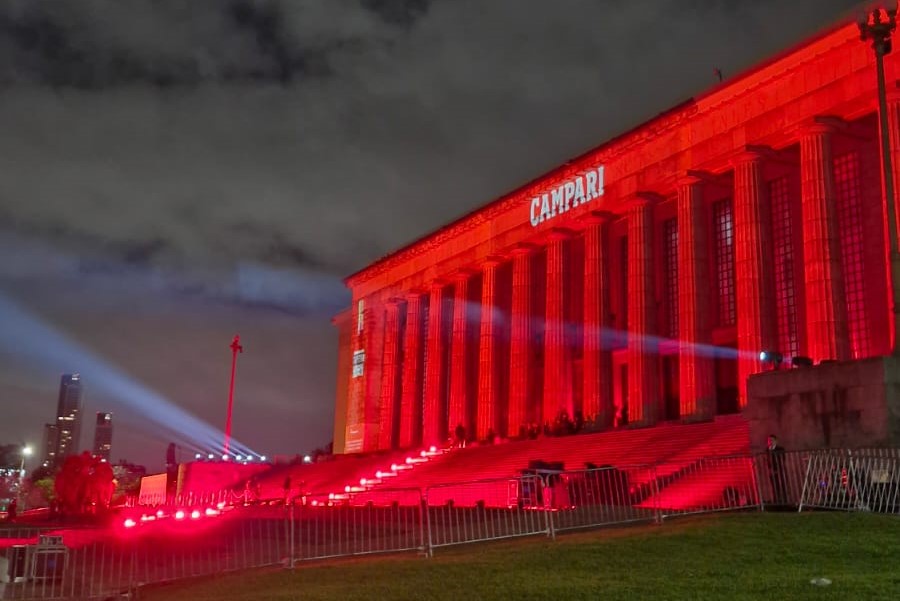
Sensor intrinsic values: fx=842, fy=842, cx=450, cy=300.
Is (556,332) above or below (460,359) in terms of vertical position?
above

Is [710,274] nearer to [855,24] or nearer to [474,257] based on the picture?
[855,24]

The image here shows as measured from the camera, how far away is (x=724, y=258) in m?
38.1

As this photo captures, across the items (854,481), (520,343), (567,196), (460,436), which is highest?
(567,196)

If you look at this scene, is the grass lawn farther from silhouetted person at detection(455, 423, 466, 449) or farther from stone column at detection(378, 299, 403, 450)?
stone column at detection(378, 299, 403, 450)

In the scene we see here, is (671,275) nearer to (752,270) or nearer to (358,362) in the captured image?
(752,270)

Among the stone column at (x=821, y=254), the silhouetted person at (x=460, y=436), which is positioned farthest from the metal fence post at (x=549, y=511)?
the silhouetted person at (x=460, y=436)

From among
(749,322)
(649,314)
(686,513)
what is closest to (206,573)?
(686,513)

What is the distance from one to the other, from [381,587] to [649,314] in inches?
1128

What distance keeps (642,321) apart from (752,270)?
20.4ft

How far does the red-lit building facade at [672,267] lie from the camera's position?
30516 mm

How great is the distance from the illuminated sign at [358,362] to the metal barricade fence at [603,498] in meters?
41.6

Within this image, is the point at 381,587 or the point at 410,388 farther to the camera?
the point at 410,388

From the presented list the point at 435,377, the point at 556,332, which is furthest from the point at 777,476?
the point at 435,377

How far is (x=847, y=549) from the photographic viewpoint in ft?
36.8
